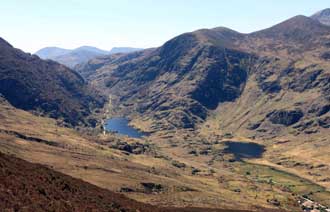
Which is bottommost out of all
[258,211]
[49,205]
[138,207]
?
[258,211]

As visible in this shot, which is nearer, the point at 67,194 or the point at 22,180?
the point at 22,180

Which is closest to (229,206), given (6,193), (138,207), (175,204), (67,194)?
(175,204)

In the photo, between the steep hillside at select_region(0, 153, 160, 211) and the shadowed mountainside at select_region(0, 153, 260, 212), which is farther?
the shadowed mountainside at select_region(0, 153, 260, 212)

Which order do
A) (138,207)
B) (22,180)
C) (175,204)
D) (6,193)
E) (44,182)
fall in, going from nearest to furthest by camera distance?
(6,193)
(22,180)
(44,182)
(138,207)
(175,204)

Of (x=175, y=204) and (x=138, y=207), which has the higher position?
(x=138, y=207)

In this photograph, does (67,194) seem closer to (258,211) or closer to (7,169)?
(7,169)

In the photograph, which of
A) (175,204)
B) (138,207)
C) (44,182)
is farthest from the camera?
(175,204)

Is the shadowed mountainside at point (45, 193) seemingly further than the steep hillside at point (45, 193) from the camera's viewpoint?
Yes

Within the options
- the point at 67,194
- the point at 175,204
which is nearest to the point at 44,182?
the point at 67,194

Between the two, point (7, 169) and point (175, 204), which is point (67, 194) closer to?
point (7, 169)
